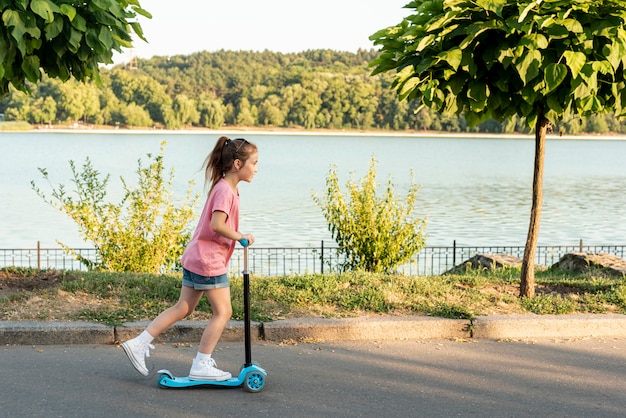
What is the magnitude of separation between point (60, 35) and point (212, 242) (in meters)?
2.95

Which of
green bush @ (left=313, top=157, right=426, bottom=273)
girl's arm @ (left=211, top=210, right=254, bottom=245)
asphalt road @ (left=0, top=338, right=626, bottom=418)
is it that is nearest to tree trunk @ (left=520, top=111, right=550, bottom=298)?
asphalt road @ (left=0, top=338, right=626, bottom=418)

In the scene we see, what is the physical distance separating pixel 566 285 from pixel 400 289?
2226mm

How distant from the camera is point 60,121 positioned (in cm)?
15025

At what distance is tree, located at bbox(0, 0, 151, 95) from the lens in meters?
7.37

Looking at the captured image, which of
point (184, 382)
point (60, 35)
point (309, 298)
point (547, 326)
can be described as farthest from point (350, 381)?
point (60, 35)

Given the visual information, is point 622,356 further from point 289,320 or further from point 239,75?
point 239,75

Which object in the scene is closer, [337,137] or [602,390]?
[602,390]

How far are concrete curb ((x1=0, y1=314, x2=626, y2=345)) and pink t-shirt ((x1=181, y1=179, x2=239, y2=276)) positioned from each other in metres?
1.36

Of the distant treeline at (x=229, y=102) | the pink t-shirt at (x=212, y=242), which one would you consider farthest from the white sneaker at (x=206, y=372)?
the distant treeline at (x=229, y=102)

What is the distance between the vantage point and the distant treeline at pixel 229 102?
141m

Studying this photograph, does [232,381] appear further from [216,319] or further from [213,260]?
[213,260]

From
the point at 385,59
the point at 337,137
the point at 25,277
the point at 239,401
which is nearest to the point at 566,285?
the point at 385,59

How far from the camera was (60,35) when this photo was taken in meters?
7.82

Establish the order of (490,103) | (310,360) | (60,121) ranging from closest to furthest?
(310,360), (490,103), (60,121)
